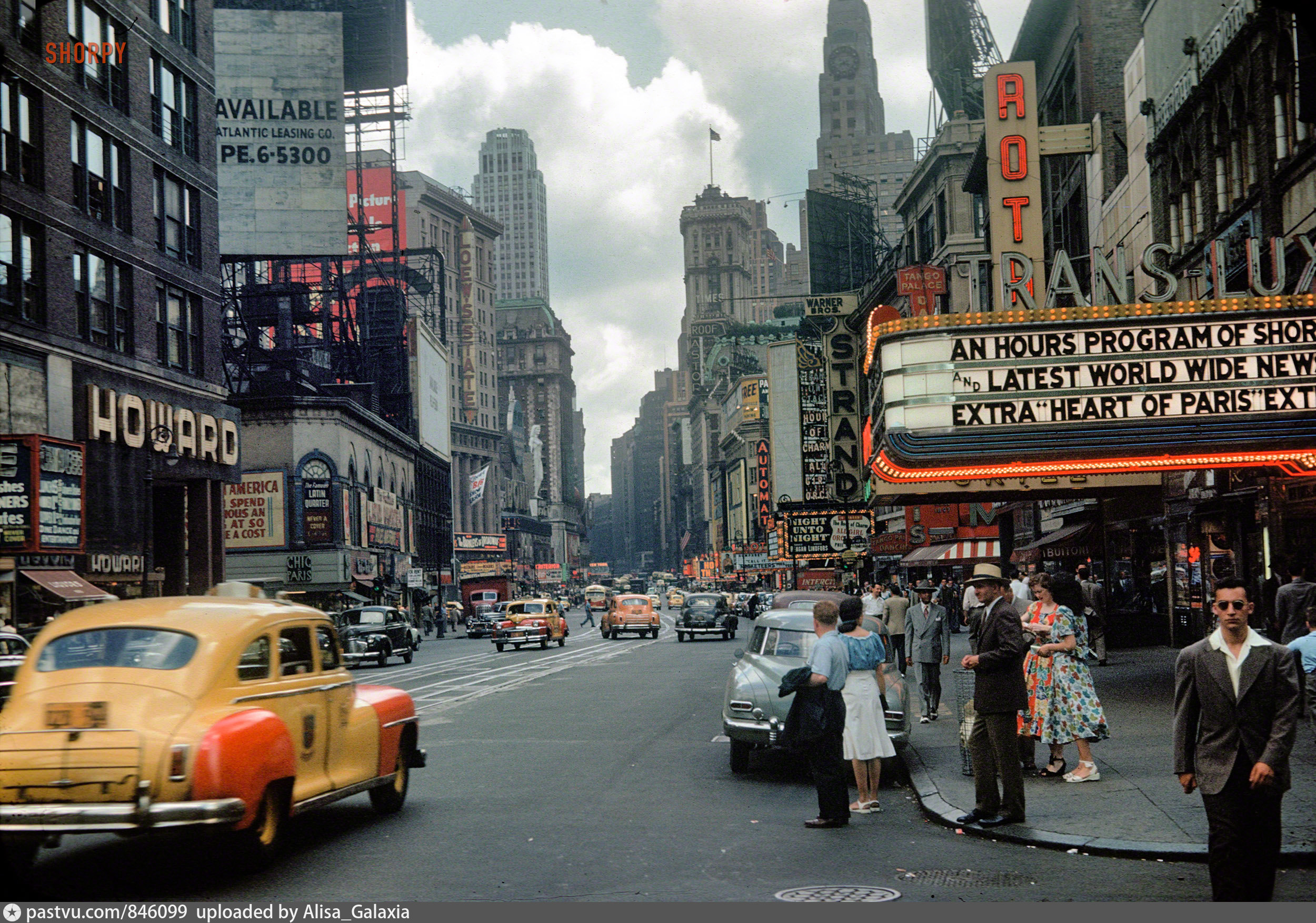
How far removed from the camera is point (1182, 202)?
88.2ft

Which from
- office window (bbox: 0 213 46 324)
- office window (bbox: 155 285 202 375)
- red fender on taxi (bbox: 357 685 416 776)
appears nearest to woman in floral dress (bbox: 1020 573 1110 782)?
red fender on taxi (bbox: 357 685 416 776)

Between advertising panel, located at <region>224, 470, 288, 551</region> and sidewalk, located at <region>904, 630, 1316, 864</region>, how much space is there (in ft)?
167

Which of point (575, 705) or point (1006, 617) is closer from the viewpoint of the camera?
point (1006, 617)

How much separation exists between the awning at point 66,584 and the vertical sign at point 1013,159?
20486 mm

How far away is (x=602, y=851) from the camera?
31.4ft

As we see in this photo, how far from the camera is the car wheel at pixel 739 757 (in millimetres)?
13922

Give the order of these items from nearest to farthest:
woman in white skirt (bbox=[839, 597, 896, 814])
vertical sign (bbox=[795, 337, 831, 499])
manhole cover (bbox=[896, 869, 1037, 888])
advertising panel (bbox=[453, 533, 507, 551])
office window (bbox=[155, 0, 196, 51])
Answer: manhole cover (bbox=[896, 869, 1037, 888]) → woman in white skirt (bbox=[839, 597, 896, 814]) → office window (bbox=[155, 0, 196, 51]) → vertical sign (bbox=[795, 337, 831, 499]) → advertising panel (bbox=[453, 533, 507, 551])

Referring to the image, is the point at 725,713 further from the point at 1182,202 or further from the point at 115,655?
the point at 1182,202

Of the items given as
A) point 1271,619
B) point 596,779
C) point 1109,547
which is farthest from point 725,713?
point 1109,547

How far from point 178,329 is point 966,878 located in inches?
1358

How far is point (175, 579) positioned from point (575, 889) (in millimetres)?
35910

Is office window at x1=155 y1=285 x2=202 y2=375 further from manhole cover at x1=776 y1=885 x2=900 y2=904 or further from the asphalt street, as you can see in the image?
manhole cover at x1=776 y1=885 x2=900 y2=904

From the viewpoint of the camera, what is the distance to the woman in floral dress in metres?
12.3

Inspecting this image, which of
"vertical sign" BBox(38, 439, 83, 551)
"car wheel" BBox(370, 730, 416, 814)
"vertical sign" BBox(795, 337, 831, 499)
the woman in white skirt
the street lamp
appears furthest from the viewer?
"vertical sign" BBox(795, 337, 831, 499)
